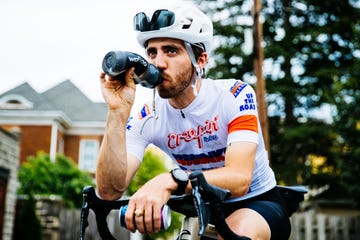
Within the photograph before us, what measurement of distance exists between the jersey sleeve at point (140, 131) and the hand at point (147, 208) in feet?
3.47

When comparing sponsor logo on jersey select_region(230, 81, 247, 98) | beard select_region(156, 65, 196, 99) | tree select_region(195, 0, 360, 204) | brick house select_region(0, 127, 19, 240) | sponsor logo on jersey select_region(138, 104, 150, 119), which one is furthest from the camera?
tree select_region(195, 0, 360, 204)

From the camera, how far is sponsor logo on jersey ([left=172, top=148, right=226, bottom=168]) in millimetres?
2928

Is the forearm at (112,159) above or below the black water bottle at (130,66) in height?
below

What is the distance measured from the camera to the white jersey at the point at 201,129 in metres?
2.83

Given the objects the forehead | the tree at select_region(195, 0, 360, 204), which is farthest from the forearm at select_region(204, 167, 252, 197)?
the tree at select_region(195, 0, 360, 204)

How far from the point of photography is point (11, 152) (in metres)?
15.6

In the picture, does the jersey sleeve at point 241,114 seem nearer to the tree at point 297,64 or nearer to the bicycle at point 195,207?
the bicycle at point 195,207

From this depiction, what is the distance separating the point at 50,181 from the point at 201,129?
22558mm

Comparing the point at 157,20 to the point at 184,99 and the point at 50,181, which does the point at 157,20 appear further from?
the point at 50,181

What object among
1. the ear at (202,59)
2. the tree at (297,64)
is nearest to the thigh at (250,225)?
the ear at (202,59)

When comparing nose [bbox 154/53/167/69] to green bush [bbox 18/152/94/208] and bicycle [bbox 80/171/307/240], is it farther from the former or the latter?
green bush [bbox 18/152/94/208]

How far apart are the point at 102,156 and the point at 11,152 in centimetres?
1402

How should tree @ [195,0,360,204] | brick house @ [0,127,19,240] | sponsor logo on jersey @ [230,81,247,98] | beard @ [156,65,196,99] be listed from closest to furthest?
beard @ [156,65,196,99] < sponsor logo on jersey @ [230,81,247,98] < brick house @ [0,127,19,240] < tree @ [195,0,360,204]

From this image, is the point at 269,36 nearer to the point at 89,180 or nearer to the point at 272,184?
the point at 89,180
